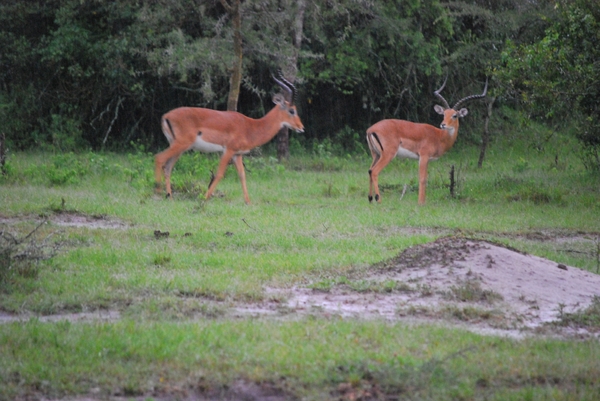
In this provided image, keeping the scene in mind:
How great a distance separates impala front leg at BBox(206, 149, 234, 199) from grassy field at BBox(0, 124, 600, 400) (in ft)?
0.61

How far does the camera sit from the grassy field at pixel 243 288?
4.66 metres

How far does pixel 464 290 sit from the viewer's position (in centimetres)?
671

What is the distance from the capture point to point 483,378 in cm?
477

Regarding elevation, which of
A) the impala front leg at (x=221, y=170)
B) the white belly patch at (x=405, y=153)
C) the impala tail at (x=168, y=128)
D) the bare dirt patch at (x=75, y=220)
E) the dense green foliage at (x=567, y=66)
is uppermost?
the dense green foliage at (x=567, y=66)

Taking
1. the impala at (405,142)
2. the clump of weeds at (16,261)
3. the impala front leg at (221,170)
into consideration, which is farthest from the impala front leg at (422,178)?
the clump of weeds at (16,261)

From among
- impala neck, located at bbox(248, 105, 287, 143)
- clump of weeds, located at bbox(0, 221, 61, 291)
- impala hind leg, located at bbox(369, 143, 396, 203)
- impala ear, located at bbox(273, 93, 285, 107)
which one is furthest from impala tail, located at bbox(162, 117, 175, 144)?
clump of weeds, located at bbox(0, 221, 61, 291)

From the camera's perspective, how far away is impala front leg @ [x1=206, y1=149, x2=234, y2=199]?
12252mm

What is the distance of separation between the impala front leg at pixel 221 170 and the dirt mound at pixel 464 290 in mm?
4899

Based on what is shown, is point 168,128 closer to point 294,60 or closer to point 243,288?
point 294,60

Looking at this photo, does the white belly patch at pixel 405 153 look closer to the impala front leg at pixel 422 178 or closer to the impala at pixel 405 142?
the impala at pixel 405 142

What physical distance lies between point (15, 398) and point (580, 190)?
11384 millimetres

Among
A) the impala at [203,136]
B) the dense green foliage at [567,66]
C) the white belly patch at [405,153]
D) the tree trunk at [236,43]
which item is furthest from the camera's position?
the tree trunk at [236,43]

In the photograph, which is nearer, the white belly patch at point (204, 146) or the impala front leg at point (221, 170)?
the impala front leg at point (221, 170)

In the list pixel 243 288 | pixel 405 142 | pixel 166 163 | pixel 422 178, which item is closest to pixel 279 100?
pixel 405 142
